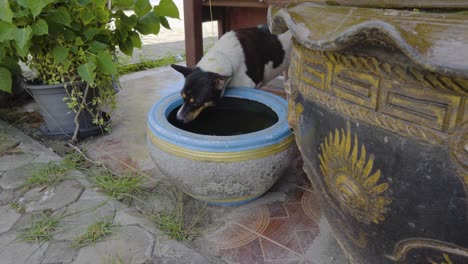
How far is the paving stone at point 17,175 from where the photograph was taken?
202 cm

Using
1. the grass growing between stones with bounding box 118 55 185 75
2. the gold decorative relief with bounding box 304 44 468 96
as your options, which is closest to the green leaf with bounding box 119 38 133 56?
the grass growing between stones with bounding box 118 55 185 75

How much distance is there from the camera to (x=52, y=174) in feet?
6.87

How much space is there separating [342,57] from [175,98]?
1422mm

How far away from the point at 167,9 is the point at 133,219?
143 centimetres

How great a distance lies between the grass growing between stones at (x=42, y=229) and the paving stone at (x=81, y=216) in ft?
0.11

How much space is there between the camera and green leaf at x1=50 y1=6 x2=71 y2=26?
6.92 ft

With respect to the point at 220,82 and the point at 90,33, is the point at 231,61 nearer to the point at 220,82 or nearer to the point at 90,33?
the point at 220,82

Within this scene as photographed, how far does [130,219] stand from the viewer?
5.62ft

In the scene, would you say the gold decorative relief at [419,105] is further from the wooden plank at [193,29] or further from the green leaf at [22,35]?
the wooden plank at [193,29]

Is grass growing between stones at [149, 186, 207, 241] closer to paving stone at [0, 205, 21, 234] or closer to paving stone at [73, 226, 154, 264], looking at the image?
paving stone at [73, 226, 154, 264]

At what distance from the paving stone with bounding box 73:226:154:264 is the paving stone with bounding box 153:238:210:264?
1.4 inches

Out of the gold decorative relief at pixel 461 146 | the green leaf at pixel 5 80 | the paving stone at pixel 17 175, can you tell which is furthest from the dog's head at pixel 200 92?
the gold decorative relief at pixel 461 146

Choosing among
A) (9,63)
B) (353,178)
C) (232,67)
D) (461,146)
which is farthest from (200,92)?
(461,146)

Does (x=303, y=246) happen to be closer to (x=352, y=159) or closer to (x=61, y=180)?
(x=352, y=159)
